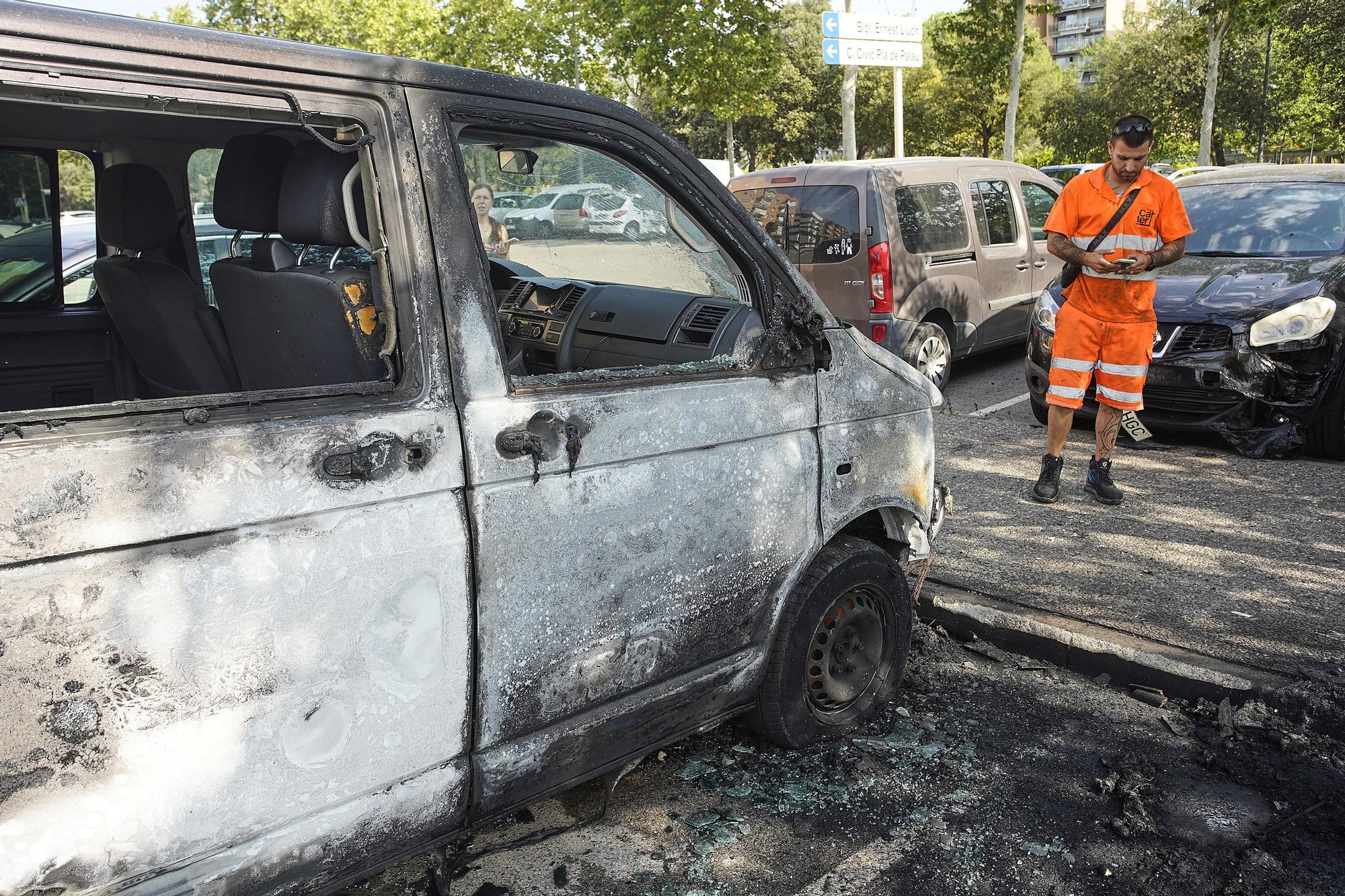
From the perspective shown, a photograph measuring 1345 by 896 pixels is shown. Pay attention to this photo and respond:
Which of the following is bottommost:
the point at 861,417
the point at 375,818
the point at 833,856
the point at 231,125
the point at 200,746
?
the point at 833,856

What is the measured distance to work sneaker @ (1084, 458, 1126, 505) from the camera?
550cm

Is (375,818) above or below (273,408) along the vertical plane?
below

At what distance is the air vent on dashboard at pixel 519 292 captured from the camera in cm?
343

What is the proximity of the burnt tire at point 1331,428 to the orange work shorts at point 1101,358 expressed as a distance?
4.91 feet

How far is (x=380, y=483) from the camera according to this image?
202cm

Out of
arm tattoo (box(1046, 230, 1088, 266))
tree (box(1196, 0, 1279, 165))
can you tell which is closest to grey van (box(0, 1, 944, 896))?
arm tattoo (box(1046, 230, 1088, 266))

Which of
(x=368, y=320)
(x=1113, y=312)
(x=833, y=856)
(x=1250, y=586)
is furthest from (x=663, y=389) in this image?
(x=1113, y=312)

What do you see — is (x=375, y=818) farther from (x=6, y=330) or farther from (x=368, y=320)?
(x=6, y=330)

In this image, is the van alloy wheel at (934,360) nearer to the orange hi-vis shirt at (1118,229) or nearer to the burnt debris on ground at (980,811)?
the orange hi-vis shirt at (1118,229)

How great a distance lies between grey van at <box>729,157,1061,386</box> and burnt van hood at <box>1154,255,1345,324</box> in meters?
1.92

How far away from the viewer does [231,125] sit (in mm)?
2941

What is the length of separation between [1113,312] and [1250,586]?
1632 millimetres

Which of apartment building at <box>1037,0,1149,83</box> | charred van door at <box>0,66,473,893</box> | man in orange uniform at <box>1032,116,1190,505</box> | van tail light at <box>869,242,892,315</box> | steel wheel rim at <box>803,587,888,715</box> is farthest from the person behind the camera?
apartment building at <box>1037,0,1149,83</box>

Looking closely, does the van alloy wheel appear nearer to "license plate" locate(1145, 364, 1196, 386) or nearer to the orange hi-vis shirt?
"license plate" locate(1145, 364, 1196, 386)
